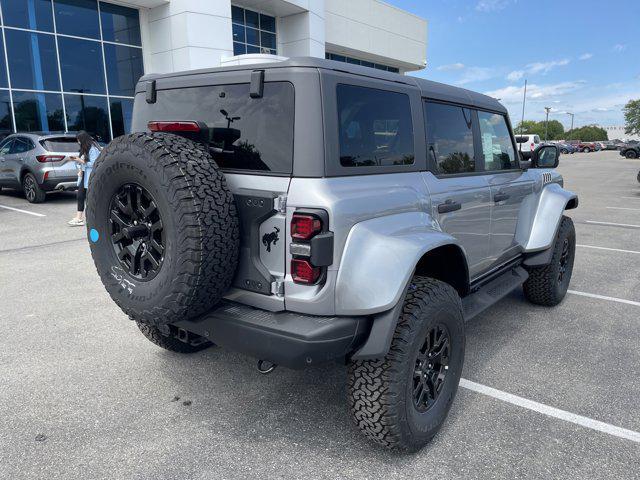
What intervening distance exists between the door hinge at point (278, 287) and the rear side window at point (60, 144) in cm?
1057

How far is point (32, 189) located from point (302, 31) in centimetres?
1441

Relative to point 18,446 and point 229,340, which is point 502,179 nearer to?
point 229,340

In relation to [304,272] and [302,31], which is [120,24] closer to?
[302,31]

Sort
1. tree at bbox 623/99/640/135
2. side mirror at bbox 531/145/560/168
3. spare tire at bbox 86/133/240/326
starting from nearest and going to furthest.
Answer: spare tire at bbox 86/133/240/326
side mirror at bbox 531/145/560/168
tree at bbox 623/99/640/135

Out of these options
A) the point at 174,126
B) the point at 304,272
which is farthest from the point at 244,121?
the point at 304,272

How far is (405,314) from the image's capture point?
8.14ft

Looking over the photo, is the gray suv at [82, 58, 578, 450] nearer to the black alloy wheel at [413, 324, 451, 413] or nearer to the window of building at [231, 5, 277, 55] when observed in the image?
the black alloy wheel at [413, 324, 451, 413]

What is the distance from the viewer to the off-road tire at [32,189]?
36.8 feet

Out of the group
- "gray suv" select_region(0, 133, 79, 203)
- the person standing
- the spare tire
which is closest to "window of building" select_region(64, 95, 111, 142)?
"gray suv" select_region(0, 133, 79, 203)

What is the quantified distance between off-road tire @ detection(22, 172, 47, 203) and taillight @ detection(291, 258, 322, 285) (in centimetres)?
1085

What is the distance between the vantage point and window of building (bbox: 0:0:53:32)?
604 inches

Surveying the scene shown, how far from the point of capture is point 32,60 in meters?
16.0

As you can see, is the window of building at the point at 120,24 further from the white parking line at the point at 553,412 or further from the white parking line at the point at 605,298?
the white parking line at the point at 553,412

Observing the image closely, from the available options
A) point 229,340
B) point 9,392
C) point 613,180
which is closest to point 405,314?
point 229,340
